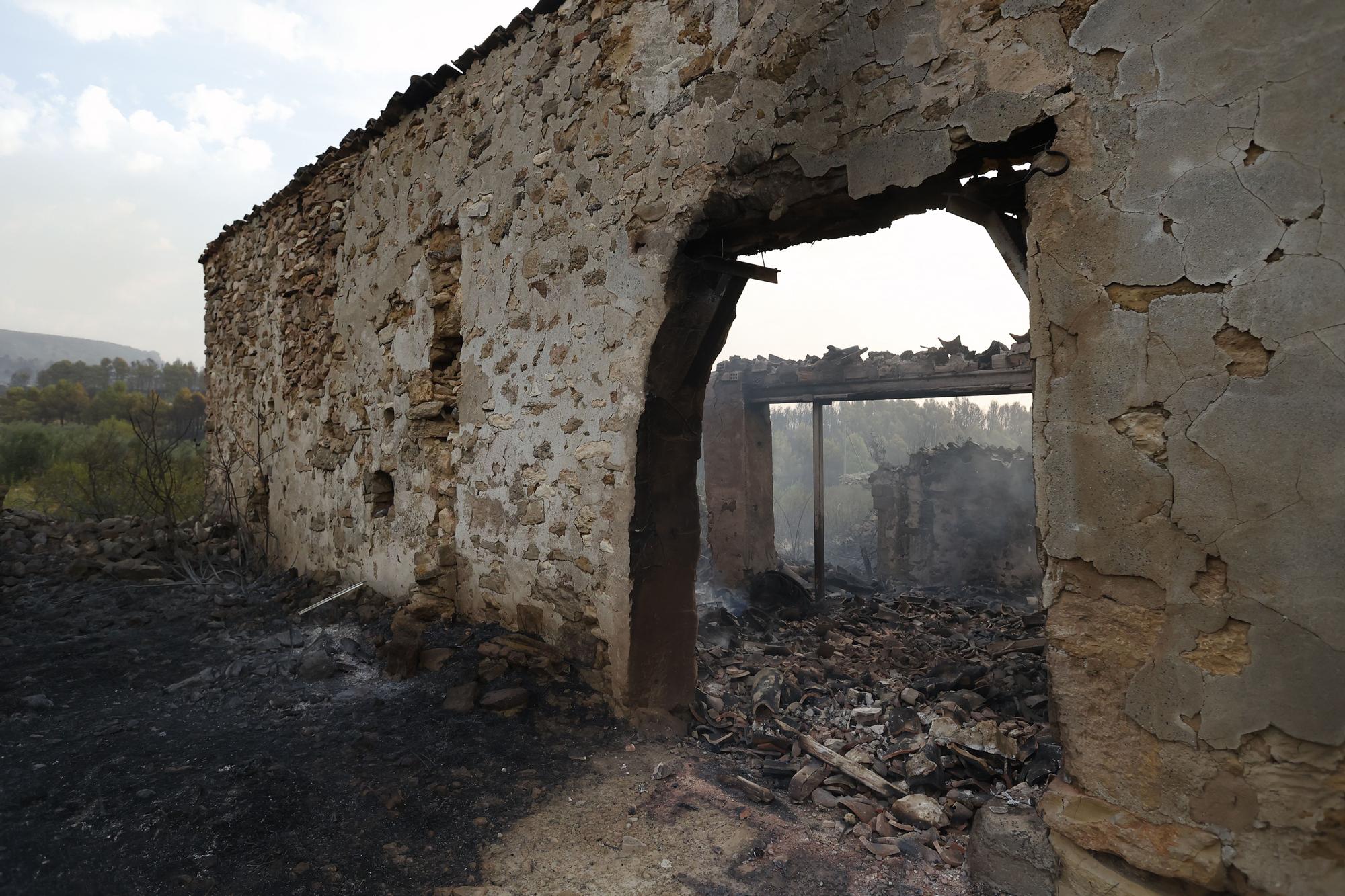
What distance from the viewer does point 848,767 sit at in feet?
9.40

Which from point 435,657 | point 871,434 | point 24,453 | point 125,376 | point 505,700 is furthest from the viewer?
point 125,376

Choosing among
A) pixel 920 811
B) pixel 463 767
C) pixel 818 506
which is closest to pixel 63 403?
pixel 818 506

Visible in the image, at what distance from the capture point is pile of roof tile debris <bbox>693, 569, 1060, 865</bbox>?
2543mm

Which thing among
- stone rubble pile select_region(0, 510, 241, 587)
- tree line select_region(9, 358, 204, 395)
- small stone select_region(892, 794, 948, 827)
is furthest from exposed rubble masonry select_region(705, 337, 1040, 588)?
tree line select_region(9, 358, 204, 395)

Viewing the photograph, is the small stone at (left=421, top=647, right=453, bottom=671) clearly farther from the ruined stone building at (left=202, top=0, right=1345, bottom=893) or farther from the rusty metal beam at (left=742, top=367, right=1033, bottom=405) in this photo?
the rusty metal beam at (left=742, top=367, right=1033, bottom=405)

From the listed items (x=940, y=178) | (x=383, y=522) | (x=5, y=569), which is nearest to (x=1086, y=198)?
(x=940, y=178)

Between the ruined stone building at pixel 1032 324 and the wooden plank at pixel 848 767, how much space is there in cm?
65

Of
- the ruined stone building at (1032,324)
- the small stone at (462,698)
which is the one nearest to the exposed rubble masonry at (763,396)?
the ruined stone building at (1032,324)

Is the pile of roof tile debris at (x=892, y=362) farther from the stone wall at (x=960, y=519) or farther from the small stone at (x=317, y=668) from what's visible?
the small stone at (x=317, y=668)

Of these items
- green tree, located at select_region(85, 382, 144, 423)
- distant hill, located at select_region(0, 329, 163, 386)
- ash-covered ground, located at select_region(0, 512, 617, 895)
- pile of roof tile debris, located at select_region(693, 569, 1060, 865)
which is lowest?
pile of roof tile debris, located at select_region(693, 569, 1060, 865)

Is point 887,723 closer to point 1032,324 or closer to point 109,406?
point 1032,324

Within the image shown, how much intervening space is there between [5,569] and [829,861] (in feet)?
22.8

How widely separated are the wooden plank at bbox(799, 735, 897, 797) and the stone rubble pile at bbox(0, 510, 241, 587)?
5590mm

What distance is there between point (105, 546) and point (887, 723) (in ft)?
22.5
